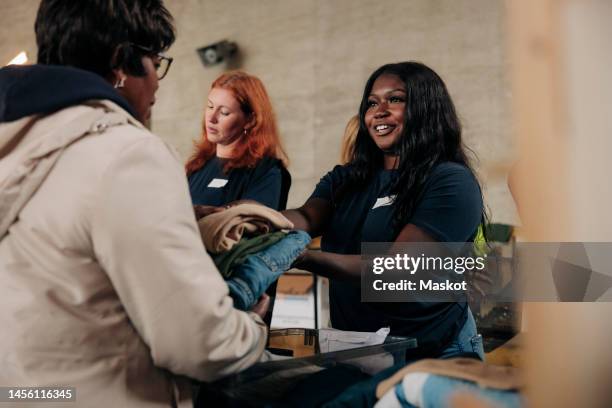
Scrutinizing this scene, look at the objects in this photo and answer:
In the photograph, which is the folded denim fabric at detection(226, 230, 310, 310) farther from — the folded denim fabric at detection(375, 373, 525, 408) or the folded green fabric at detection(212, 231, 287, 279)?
the folded denim fabric at detection(375, 373, 525, 408)

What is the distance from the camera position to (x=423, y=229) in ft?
4.08

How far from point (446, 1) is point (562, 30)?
3611 mm

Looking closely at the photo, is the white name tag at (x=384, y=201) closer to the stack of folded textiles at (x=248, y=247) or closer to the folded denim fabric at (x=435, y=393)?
the stack of folded textiles at (x=248, y=247)

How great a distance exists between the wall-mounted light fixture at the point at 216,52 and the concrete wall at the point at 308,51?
7 cm

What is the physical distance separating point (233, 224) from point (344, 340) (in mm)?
339

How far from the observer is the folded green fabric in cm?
90

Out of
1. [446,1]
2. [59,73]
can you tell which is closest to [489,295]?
[59,73]

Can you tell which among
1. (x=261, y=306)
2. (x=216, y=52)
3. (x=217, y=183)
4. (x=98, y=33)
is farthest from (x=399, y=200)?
(x=216, y=52)

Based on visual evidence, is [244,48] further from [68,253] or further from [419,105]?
[68,253]

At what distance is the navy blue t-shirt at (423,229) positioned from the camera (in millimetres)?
1270

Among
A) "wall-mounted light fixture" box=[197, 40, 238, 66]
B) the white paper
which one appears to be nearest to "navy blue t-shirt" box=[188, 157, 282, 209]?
the white paper

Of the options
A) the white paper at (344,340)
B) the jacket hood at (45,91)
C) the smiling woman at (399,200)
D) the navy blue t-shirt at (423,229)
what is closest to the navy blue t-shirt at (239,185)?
the smiling woman at (399,200)

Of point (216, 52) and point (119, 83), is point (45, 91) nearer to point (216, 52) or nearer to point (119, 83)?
point (119, 83)

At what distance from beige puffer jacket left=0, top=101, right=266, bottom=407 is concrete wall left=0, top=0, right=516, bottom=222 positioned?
3.31 meters
